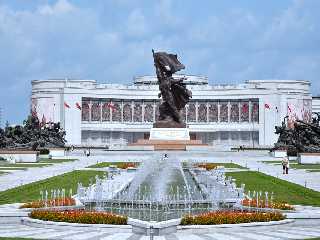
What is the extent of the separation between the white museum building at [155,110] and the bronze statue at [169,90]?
44.6 metres

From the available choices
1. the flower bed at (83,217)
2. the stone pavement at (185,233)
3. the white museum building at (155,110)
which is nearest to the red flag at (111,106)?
the white museum building at (155,110)

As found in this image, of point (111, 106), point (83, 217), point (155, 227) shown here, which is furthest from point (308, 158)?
point (111, 106)

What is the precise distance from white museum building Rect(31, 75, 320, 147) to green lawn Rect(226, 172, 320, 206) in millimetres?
91200

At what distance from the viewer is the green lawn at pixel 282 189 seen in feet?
77.3

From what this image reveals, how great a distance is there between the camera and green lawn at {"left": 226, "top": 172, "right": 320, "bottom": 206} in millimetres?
23562

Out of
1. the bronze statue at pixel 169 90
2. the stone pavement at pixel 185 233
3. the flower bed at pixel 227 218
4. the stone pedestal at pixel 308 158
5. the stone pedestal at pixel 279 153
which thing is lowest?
the stone pavement at pixel 185 233

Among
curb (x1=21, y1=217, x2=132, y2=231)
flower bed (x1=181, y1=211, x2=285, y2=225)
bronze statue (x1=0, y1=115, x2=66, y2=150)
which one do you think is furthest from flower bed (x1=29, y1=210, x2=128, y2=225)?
bronze statue (x1=0, y1=115, x2=66, y2=150)

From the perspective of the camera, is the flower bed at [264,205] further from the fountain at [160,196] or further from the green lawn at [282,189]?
the green lawn at [282,189]

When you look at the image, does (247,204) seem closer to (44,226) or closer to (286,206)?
(286,206)

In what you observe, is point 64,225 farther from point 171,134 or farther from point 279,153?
point 171,134

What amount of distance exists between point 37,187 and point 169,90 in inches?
2009

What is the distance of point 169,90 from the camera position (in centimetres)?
7906

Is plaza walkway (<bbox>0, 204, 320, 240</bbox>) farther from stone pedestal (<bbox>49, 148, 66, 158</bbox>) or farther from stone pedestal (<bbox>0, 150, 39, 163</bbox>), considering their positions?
stone pedestal (<bbox>49, 148, 66, 158</bbox>)

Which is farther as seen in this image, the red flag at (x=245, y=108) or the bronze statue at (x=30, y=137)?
the red flag at (x=245, y=108)
